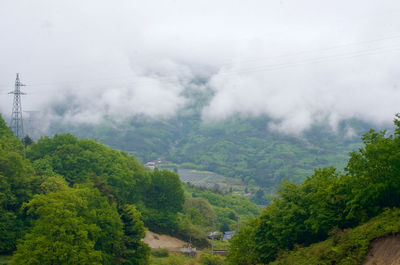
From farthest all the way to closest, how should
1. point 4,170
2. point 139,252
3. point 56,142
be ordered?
point 56,142 → point 139,252 → point 4,170

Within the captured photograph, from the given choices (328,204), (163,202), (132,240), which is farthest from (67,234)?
(163,202)

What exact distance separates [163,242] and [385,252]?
212ft

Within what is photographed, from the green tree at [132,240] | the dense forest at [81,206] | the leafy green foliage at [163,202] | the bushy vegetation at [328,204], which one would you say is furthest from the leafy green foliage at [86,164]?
the bushy vegetation at [328,204]

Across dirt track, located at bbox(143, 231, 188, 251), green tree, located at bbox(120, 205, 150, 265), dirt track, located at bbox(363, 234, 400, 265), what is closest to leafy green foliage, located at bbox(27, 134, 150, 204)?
dirt track, located at bbox(143, 231, 188, 251)

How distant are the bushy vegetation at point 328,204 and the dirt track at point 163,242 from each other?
40.2 metres

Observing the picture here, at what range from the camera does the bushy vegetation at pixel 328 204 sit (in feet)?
92.6

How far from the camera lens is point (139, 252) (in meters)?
56.4

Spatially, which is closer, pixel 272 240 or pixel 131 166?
pixel 272 240

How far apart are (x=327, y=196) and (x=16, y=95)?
224ft

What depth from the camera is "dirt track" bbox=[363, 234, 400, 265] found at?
2214cm

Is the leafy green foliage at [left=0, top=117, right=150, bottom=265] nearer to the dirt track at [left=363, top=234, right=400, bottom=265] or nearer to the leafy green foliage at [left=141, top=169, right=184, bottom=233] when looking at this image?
the leafy green foliage at [left=141, top=169, right=184, bottom=233]

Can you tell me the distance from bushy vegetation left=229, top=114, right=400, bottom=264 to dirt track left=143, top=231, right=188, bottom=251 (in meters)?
40.2

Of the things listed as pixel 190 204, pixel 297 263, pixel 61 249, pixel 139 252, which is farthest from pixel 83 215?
pixel 190 204

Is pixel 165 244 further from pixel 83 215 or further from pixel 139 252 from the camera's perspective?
pixel 83 215
